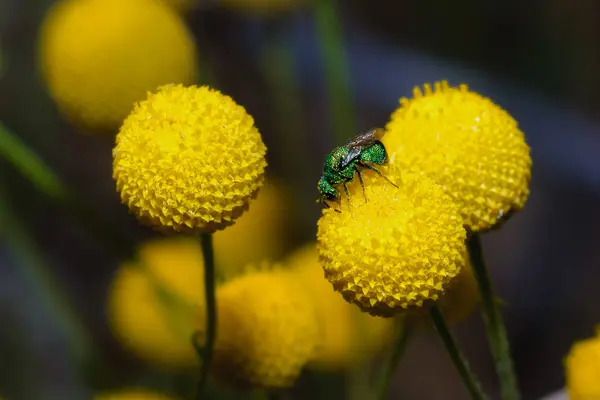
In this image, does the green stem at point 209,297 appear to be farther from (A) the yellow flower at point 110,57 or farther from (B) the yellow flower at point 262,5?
(B) the yellow flower at point 262,5

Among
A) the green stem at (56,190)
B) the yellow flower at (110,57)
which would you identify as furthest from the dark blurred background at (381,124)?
the green stem at (56,190)

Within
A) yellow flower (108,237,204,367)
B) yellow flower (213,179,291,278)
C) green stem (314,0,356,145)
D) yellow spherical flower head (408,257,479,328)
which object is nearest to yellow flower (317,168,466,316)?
yellow spherical flower head (408,257,479,328)

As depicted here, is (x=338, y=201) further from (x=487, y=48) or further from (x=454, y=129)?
(x=487, y=48)

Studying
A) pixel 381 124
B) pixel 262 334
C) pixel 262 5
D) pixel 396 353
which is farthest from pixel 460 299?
pixel 381 124

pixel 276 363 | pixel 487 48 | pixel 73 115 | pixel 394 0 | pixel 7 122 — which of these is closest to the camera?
pixel 276 363

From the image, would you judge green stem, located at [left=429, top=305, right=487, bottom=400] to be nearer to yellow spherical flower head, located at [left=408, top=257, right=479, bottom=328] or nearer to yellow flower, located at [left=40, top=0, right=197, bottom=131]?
yellow spherical flower head, located at [left=408, top=257, right=479, bottom=328]

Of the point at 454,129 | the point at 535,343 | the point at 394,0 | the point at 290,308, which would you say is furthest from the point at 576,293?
the point at 454,129

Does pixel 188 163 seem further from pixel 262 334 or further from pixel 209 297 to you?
pixel 262 334
